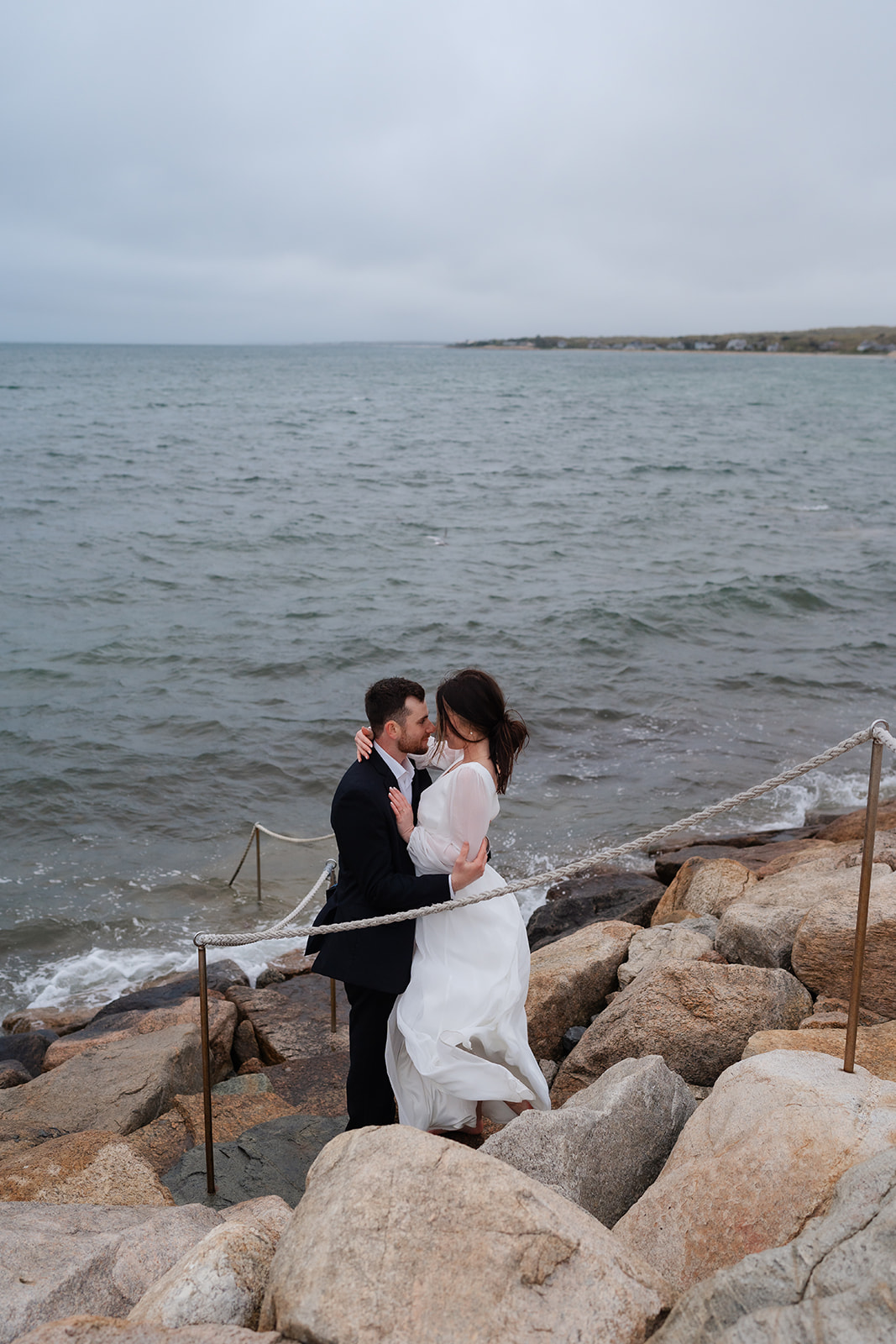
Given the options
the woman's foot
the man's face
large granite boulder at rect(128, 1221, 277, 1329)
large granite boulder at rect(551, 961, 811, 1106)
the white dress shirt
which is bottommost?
the woman's foot

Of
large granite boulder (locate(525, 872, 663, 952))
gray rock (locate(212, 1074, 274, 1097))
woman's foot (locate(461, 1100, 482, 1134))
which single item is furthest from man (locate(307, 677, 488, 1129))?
large granite boulder (locate(525, 872, 663, 952))

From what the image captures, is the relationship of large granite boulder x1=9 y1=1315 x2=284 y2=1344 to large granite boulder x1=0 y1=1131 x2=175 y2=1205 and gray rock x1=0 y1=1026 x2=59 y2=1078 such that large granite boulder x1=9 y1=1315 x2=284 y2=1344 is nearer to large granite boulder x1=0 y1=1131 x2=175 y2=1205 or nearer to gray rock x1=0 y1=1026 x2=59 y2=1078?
large granite boulder x1=0 y1=1131 x2=175 y2=1205

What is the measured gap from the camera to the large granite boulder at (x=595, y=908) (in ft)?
24.5

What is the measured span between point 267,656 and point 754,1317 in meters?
14.1

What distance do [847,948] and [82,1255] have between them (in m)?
3.34

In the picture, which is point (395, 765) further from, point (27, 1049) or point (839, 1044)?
point (27, 1049)

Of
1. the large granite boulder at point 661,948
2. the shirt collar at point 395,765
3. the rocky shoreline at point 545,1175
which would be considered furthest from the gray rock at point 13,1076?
the large granite boulder at point 661,948

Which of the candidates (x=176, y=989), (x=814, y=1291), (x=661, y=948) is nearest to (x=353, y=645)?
(x=176, y=989)

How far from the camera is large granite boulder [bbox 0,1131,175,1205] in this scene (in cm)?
381

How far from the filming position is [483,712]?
3719mm

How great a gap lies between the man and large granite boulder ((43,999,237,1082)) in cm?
195

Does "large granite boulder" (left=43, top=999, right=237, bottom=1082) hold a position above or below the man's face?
below

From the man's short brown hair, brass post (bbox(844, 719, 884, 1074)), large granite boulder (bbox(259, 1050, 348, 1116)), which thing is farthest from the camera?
large granite boulder (bbox(259, 1050, 348, 1116))

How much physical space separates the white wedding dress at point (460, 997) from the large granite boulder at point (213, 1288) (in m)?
1.30
